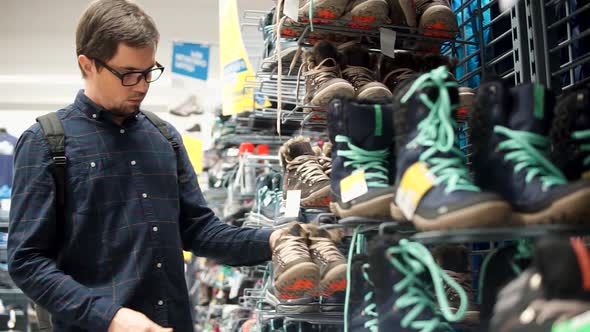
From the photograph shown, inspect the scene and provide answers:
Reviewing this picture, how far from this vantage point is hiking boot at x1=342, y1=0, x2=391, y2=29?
5.97ft

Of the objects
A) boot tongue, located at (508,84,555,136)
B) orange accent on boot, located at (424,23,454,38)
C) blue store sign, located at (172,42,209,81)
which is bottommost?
boot tongue, located at (508,84,555,136)

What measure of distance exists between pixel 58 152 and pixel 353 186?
839mm

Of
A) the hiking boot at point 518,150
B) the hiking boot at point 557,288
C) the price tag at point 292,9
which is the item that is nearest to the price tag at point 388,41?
the price tag at point 292,9

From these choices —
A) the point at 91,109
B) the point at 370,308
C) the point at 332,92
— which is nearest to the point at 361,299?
the point at 370,308

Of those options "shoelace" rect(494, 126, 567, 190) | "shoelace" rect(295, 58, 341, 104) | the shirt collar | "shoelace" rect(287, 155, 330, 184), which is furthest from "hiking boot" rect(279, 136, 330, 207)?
"shoelace" rect(494, 126, 567, 190)

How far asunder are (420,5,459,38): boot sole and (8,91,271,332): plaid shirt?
0.77 meters

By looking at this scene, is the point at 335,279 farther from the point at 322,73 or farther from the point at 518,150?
the point at 518,150

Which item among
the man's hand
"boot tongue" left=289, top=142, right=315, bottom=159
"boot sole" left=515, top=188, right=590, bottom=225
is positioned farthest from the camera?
"boot tongue" left=289, top=142, right=315, bottom=159

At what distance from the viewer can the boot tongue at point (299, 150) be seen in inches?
82.8

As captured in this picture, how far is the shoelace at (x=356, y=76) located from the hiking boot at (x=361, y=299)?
68cm

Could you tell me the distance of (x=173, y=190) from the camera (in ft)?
6.24

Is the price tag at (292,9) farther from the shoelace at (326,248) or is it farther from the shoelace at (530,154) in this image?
the shoelace at (530,154)

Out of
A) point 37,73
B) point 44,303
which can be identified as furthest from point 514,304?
point 37,73

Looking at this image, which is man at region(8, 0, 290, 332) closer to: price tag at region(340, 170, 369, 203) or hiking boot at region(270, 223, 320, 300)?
hiking boot at region(270, 223, 320, 300)
